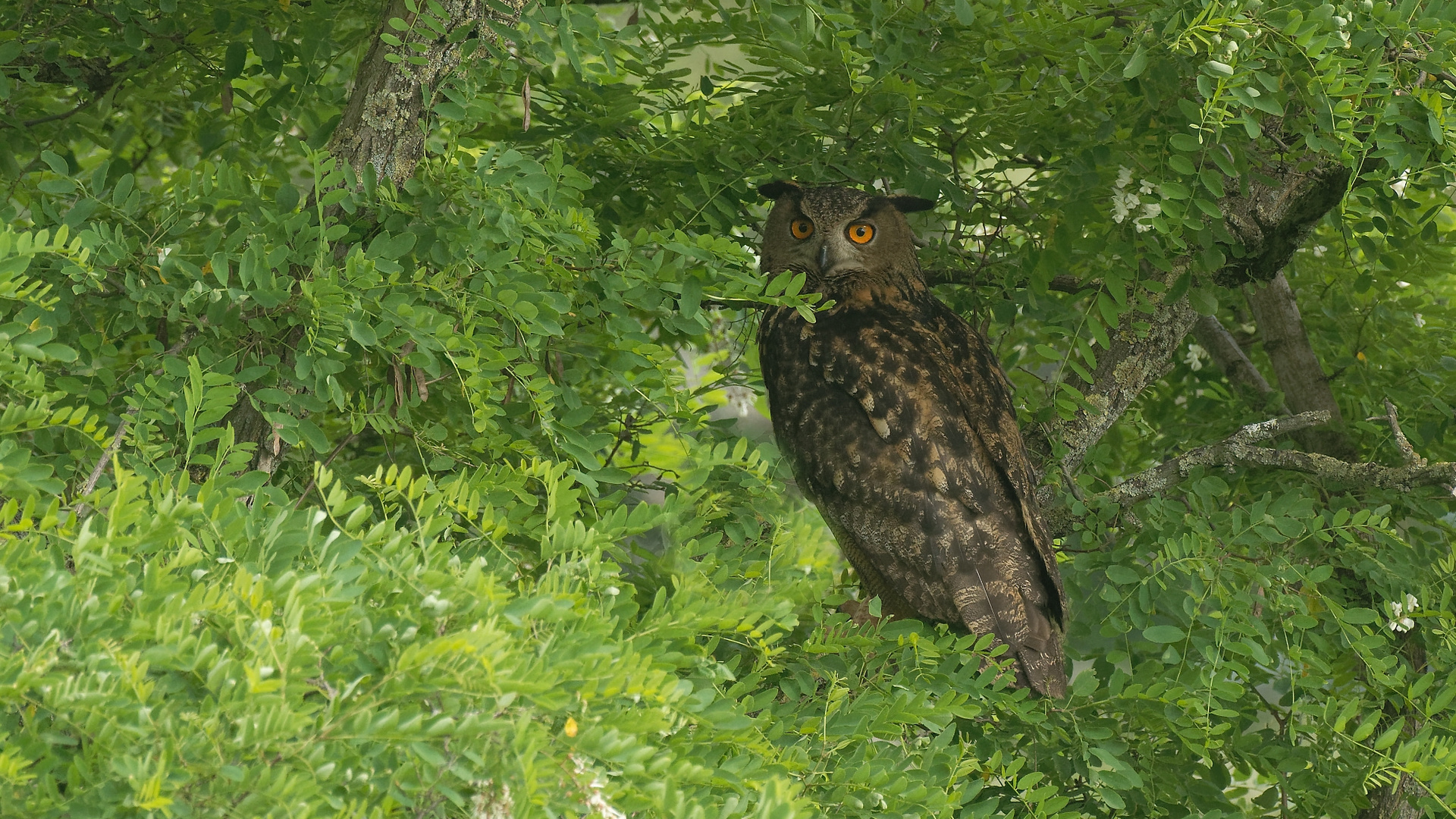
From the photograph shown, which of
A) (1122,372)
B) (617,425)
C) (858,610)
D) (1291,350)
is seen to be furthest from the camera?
(1291,350)

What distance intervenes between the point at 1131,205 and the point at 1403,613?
1.11m

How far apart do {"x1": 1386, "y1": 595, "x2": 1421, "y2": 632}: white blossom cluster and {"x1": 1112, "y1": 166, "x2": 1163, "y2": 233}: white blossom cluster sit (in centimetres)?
101

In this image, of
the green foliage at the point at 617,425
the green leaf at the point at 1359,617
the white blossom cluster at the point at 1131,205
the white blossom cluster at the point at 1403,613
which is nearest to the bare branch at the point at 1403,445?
the green foliage at the point at 617,425

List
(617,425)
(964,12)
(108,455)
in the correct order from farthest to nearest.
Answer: (617,425) < (964,12) < (108,455)

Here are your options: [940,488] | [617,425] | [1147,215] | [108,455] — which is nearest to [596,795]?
[108,455]

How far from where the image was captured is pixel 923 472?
279 centimetres

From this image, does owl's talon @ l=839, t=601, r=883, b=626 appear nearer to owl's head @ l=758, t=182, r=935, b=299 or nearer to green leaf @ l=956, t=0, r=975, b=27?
owl's head @ l=758, t=182, r=935, b=299

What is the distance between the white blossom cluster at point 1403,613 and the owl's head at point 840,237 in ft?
4.85

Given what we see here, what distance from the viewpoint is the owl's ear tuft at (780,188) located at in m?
3.07

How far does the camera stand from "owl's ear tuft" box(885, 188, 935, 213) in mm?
3100

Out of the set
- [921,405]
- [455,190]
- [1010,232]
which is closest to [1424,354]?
[1010,232]

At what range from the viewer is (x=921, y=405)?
2834 millimetres

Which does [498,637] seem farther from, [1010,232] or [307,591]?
[1010,232]

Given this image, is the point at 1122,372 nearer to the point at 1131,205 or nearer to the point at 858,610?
the point at 1131,205
